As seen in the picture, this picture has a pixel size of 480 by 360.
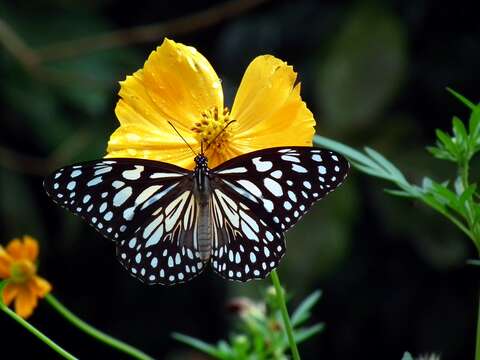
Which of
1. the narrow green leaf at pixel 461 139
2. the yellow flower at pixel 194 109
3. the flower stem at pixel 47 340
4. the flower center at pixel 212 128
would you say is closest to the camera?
the flower stem at pixel 47 340

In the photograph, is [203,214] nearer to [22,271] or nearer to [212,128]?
[212,128]

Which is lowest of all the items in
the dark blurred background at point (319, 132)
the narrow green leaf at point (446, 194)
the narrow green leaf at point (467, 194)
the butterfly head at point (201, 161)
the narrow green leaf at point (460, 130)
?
the narrow green leaf at point (467, 194)

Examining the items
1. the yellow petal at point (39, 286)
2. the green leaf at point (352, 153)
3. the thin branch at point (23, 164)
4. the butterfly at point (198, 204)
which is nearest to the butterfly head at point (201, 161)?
the butterfly at point (198, 204)

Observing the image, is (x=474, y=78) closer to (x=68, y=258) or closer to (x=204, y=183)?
(x=68, y=258)

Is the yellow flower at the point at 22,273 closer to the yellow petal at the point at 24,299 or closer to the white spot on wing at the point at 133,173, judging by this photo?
the yellow petal at the point at 24,299

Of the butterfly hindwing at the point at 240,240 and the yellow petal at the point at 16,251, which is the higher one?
the yellow petal at the point at 16,251

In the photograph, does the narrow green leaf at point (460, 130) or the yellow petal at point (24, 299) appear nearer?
the narrow green leaf at point (460, 130)

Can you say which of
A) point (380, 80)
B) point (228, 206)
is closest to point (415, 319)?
point (380, 80)

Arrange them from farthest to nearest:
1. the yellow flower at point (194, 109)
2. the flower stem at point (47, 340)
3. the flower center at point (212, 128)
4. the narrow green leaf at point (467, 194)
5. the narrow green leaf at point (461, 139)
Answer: the flower center at point (212, 128)
the yellow flower at point (194, 109)
the narrow green leaf at point (461, 139)
the narrow green leaf at point (467, 194)
the flower stem at point (47, 340)
